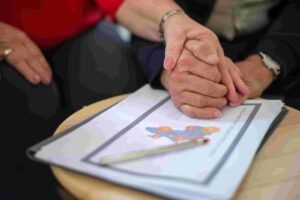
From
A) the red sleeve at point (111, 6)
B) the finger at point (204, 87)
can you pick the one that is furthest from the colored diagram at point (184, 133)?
the red sleeve at point (111, 6)

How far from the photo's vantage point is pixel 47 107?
1019 mm

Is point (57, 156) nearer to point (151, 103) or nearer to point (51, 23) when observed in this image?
point (151, 103)

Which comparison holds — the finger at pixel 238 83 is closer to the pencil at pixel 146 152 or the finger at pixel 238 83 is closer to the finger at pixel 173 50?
the finger at pixel 173 50

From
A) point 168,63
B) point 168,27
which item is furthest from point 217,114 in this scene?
point 168,27

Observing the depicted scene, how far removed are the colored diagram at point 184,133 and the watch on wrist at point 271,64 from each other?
0.35m

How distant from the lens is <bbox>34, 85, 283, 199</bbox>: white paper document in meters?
0.55

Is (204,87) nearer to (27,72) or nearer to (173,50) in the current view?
(173,50)

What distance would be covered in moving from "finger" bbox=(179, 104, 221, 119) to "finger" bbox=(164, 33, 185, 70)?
0.09m

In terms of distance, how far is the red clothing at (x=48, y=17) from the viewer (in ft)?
3.98

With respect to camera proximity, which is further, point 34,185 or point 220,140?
point 34,185

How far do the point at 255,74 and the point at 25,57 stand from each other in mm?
509

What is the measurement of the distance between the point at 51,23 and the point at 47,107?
339mm

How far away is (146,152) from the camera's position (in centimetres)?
62

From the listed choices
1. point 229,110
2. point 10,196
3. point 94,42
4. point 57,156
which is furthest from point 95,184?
point 94,42
